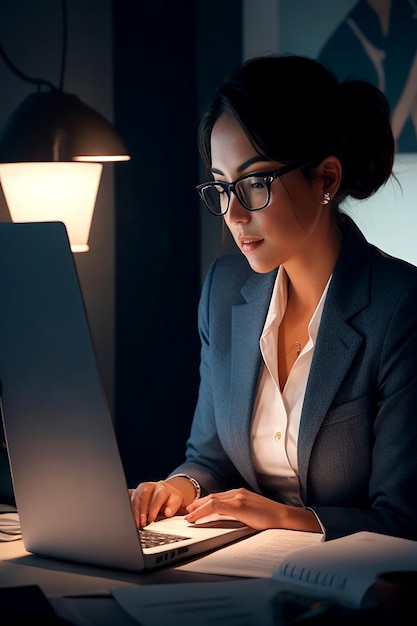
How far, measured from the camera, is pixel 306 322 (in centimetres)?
210

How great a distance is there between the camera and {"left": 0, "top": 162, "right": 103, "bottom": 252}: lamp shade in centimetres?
245

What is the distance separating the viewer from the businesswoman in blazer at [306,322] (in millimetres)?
1873

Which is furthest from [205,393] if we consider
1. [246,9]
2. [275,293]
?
[246,9]

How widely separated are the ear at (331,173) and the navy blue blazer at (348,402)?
11cm

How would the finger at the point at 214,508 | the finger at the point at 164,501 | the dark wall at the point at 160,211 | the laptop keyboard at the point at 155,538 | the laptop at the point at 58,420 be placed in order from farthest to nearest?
1. the dark wall at the point at 160,211
2. the finger at the point at 164,501
3. the finger at the point at 214,508
4. the laptop keyboard at the point at 155,538
5. the laptop at the point at 58,420

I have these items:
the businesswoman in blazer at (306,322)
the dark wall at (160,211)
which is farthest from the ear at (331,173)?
the dark wall at (160,211)

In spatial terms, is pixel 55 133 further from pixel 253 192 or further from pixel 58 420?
pixel 58 420

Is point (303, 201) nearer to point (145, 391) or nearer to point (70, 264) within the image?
point (70, 264)

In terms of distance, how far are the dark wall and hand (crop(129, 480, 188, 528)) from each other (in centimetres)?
162

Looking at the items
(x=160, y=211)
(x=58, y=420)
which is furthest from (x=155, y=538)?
(x=160, y=211)

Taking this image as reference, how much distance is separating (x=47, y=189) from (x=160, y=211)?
102cm

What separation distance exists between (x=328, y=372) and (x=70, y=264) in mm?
771

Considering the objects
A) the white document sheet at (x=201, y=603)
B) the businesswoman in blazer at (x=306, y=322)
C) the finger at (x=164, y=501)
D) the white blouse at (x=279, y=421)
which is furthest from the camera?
the white blouse at (x=279, y=421)

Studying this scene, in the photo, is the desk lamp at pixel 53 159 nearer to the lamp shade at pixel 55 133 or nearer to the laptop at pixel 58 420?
the lamp shade at pixel 55 133
